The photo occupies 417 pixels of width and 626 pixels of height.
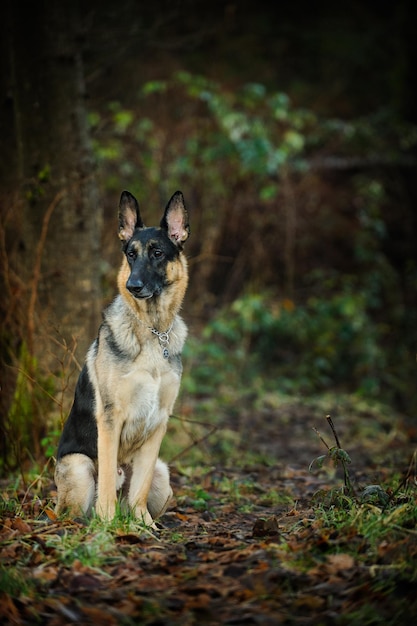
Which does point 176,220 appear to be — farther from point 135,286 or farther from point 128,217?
point 135,286

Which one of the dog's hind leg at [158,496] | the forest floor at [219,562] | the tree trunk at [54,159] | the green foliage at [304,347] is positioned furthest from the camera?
the green foliage at [304,347]

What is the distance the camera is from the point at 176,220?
16.9 ft

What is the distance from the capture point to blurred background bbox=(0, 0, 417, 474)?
661 centimetres

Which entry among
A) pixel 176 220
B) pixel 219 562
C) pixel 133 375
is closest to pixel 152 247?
pixel 176 220

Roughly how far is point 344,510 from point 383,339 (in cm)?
933

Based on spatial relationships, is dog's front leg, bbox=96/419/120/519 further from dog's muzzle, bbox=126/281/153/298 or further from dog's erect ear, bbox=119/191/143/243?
dog's erect ear, bbox=119/191/143/243

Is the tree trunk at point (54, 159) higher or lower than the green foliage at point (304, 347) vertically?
higher

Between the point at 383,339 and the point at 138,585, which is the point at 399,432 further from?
the point at 138,585

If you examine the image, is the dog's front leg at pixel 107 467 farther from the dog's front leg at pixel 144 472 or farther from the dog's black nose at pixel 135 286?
the dog's black nose at pixel 135 286

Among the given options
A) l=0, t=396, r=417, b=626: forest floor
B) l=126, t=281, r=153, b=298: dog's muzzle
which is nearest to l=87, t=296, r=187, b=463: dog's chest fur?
l=126, t=281, r=153, b=298: dog's muzzle

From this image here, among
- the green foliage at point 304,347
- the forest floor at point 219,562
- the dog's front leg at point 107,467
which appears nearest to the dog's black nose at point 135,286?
the dog's front leg at point 107,467

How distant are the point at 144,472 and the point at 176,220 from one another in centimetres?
180

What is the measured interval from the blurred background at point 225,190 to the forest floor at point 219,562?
138cm

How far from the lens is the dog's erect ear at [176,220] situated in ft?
16.7
